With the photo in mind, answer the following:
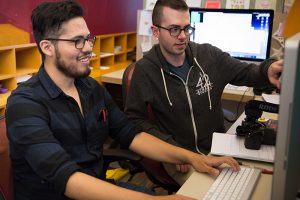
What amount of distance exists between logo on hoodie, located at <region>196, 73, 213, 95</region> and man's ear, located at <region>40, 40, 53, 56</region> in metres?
0.75

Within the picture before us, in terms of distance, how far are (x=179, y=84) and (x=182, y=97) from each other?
65mm

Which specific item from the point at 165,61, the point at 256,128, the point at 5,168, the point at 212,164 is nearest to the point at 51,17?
the point at 5,168

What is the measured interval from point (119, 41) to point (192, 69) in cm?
170

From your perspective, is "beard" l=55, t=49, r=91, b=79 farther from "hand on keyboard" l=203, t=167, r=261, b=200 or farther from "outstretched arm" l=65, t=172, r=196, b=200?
"hand on keyboard" l=203, t=167, r=261, b=200

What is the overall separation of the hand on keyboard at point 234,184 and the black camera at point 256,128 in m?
0.16

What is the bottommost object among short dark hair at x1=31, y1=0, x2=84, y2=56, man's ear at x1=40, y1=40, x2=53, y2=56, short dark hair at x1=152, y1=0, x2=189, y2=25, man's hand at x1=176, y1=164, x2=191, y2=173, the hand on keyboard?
man's hand at x1=176, y1=164, x2=191, y2=173

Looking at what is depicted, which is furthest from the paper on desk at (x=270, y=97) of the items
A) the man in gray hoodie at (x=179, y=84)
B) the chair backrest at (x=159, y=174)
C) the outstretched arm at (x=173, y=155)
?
the outstretched arm at (x=173, y=155)

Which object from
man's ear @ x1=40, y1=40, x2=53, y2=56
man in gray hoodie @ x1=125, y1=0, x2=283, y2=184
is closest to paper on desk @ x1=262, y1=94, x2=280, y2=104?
man in gray hoodie @ x1=125, y1=0, x2=283, y2=184

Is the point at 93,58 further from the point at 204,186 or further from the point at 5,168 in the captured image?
the point at 204,186

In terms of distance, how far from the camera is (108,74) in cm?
276

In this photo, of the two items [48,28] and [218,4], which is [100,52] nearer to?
[218,4]

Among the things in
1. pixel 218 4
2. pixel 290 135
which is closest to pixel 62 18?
pixel 290 135

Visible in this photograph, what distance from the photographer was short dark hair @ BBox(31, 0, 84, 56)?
132cm

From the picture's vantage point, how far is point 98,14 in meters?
3.22
